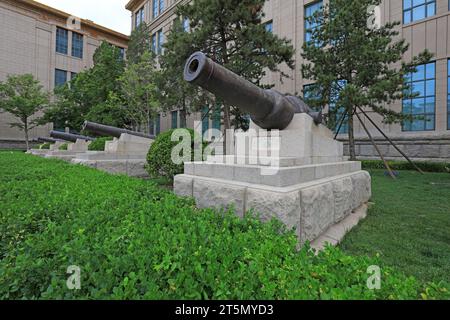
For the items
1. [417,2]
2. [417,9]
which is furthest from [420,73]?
[417,2]

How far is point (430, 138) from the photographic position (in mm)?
13922

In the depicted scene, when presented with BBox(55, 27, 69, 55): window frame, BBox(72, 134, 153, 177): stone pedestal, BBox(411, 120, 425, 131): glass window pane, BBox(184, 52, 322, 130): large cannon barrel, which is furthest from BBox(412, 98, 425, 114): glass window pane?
BBox(55, 27, 69, 55): window frame

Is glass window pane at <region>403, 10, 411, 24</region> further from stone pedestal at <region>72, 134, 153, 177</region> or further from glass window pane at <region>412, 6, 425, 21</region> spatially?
stone pedestal at <region>72, 134, 153, 177</region>

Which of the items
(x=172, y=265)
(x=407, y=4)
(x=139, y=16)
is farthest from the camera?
(x=139, y=16)

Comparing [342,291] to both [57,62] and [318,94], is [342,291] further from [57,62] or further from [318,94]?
[57,62]

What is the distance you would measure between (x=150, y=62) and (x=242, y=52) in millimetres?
13764

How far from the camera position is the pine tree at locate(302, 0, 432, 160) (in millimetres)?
11328

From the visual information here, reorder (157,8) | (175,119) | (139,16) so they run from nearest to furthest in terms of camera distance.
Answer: (175,119), (157,8), (139,16)

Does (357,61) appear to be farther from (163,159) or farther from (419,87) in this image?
(163,159)

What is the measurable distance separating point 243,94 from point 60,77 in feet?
122

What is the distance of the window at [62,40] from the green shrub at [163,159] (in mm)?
33649

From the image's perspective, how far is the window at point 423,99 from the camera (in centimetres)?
1414

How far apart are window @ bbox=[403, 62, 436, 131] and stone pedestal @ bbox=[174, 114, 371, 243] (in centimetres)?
1311

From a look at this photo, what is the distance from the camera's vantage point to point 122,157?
9.87 metres
